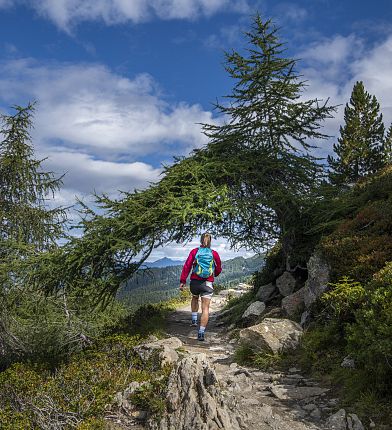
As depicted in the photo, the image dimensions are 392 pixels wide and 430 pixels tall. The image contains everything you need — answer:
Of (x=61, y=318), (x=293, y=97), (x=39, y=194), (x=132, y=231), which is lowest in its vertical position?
(x=61, y=318)

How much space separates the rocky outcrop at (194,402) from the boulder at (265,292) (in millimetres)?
7977

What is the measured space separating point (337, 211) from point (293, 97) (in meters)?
4.88

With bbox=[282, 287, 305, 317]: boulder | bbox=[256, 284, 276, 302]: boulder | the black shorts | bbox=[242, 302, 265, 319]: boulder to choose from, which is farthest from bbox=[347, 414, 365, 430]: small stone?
bbox=[256, 284, 276, 302]: boulder

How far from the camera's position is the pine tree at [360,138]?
3797 centimetres

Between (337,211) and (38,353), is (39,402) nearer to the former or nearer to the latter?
(38,353)

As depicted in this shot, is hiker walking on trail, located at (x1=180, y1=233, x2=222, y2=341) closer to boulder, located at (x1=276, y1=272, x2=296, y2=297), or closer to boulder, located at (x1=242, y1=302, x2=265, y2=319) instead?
boulder, located at (x1=242, y1=302, x2=265, y2=319)

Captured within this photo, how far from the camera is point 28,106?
54.0 ft

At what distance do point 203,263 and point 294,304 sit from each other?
295 cm

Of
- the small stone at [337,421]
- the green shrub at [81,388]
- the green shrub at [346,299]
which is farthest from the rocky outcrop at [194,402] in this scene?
the green shrub at [346,299]

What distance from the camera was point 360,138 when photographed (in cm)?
3897

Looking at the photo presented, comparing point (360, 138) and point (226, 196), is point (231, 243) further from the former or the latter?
point (360, 138)

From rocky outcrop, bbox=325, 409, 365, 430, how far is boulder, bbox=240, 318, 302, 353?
288 cm

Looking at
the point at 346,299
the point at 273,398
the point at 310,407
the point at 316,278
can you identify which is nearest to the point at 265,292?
the point at 316,278

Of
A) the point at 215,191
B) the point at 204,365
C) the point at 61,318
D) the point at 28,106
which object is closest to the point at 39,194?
the point at 28,106
